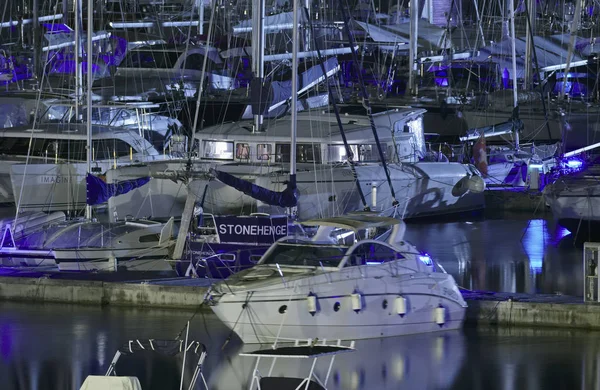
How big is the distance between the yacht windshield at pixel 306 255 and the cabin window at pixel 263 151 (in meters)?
13.2

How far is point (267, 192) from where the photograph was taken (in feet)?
85.4

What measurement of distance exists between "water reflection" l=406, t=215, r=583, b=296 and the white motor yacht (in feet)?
15.6

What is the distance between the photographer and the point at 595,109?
45.9 meters

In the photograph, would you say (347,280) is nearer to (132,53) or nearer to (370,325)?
(370,325)

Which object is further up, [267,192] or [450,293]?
[267,192]

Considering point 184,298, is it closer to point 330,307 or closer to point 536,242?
point 330,307

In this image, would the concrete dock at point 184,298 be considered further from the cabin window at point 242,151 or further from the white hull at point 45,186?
the white hull at point 45,186

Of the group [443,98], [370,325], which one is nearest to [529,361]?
[370,325]

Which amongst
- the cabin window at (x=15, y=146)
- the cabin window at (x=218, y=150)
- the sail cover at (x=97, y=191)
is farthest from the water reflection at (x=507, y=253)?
the cabin window at (x=15, y=146)

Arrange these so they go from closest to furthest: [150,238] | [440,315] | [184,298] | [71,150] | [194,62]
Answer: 1. [440,315]
2. [184,298]
3. [150,238]
4. [71,150]
5. [194,62]

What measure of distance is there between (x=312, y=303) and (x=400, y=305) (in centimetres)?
140

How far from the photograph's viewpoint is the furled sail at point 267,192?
25594 mm

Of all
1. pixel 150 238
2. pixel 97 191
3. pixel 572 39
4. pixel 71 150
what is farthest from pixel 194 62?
pixel 150 238

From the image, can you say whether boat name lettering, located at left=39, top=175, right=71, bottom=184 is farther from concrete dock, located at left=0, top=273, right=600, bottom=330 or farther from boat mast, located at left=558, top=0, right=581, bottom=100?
boat mast, located at left=558, top=0, right=581, bottom=100
